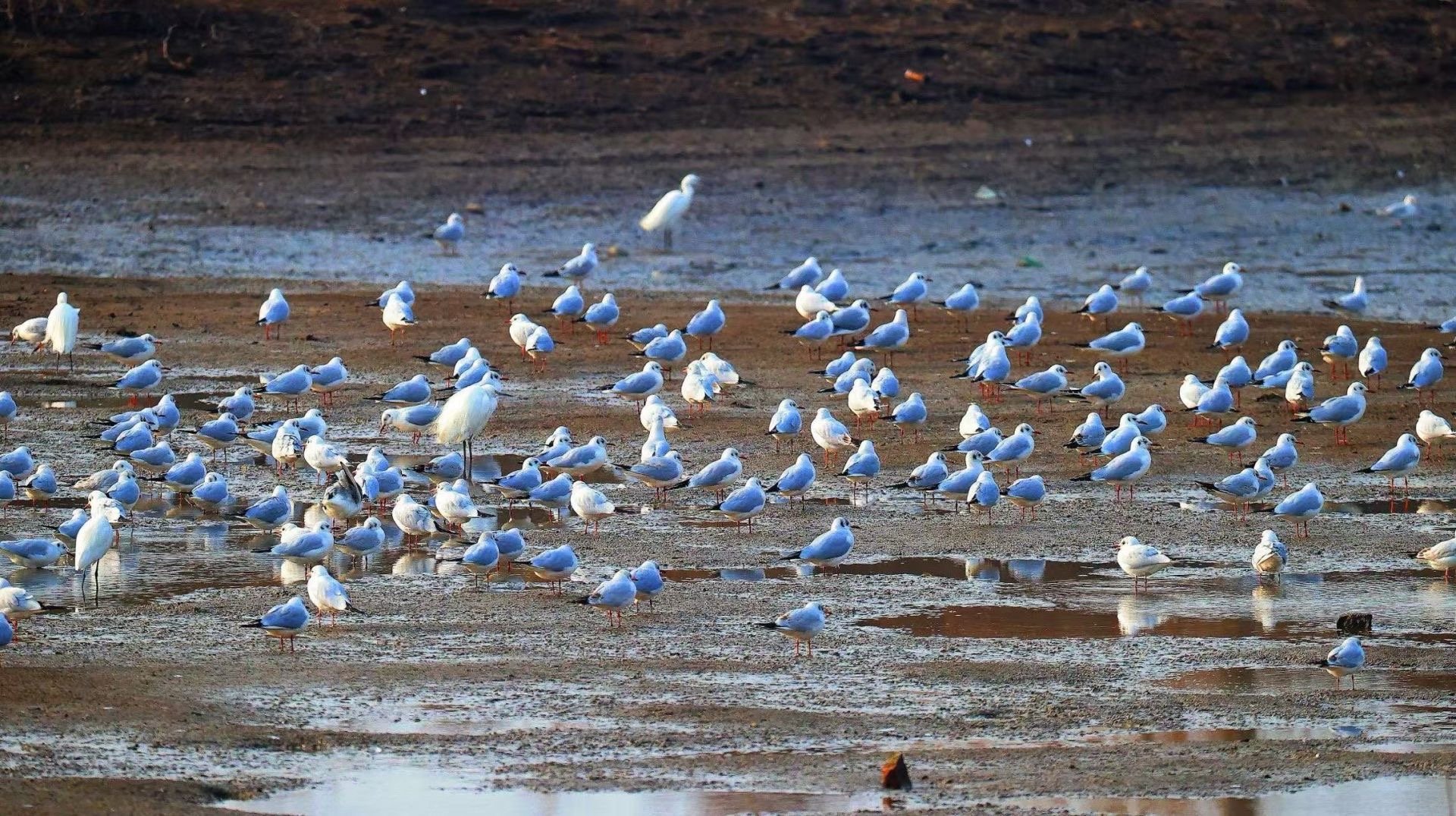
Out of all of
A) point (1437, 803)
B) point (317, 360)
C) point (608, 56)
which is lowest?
point (1437, 803)

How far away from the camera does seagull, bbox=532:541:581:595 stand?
457 inches

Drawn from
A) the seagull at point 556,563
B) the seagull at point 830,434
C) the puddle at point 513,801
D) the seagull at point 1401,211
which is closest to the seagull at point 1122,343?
the seagull at point 830,434

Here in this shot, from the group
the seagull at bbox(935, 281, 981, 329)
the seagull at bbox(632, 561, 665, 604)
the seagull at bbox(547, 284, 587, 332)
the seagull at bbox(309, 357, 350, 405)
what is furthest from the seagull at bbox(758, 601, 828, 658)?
the seagull at bbox(935, 281, 981, 329)

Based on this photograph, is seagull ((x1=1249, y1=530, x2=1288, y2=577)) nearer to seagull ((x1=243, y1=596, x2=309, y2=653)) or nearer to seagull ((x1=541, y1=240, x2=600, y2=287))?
seagull ((x1=243, y1=596, x2=309, y2=653))

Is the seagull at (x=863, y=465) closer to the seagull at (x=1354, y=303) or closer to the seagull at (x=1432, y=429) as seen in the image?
the seagull at (x=1432, y=429)

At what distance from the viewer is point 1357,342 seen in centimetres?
1941

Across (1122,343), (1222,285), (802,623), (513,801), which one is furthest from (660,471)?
(1222,285)

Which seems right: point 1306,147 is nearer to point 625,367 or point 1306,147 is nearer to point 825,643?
point 625,367

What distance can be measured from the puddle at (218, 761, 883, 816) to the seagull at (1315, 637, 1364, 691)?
283cm

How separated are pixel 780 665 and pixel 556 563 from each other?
5.53ft

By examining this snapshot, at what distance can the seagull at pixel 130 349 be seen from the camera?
18.4 meters

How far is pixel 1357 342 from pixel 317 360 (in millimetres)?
9084

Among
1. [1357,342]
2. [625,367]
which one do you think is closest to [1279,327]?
[1357,342]

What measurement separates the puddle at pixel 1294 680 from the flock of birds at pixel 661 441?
0.43ft
